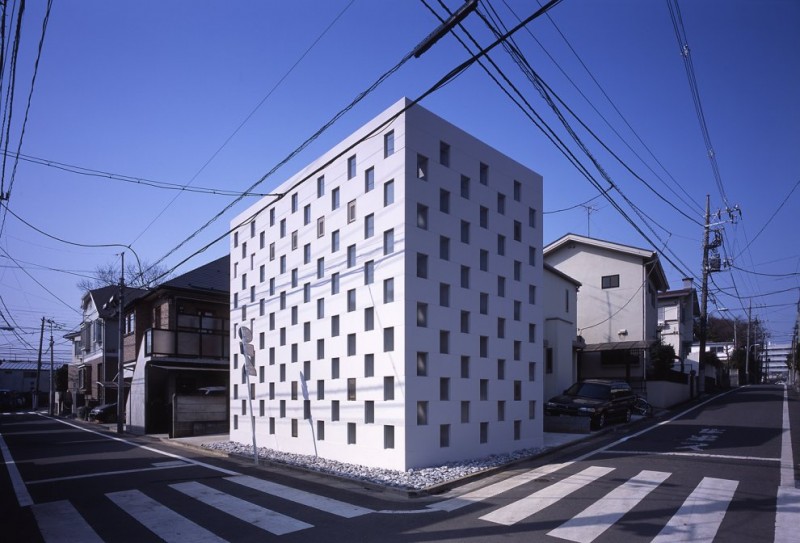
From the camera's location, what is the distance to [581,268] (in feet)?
111

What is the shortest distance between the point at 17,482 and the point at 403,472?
869 cm

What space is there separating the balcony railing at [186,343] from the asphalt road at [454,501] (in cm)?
1045

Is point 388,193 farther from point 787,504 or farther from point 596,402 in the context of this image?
point 596,402

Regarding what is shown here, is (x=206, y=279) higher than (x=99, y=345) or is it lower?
higher

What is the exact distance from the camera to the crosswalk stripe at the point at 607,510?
7453 millimetres

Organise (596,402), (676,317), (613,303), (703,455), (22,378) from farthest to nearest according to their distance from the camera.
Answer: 1. (22,378)
2. (676,317)
3. (613,303)
4. (596,402)
5. (703,455)

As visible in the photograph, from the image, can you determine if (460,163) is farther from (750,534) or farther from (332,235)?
(750,534)

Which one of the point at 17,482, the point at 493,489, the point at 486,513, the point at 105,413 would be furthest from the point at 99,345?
the point at 486,513

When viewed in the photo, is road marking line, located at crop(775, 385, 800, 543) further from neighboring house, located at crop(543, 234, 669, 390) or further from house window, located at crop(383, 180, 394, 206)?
neighboring house, located at crop(543, 234, 669, 390)

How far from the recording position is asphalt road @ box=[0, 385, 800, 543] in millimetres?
7641

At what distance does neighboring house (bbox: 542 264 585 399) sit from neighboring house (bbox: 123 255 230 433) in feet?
48.7

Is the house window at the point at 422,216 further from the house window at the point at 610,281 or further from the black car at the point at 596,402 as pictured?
the house window at the point at 610,281

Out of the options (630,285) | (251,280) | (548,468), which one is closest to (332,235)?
(251,280)

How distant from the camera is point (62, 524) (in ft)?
27.5
